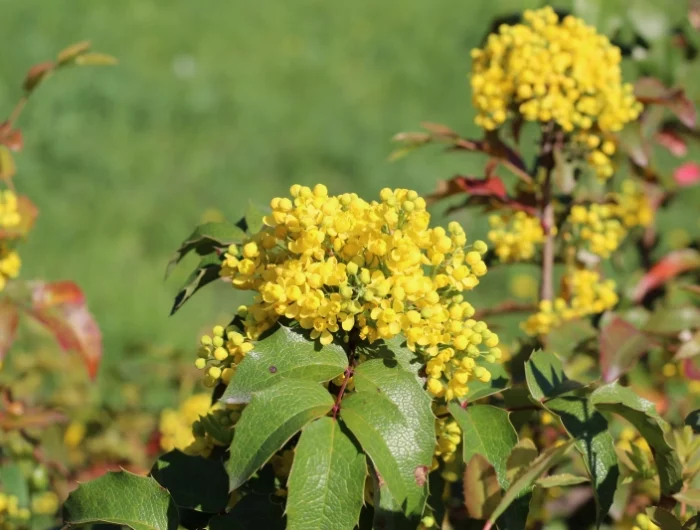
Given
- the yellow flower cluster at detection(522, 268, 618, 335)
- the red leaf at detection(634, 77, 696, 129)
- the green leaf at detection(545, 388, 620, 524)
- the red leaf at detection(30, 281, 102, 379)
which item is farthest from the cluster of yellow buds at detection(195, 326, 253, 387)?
the red leaf at detection(634, 77, 696, 129)

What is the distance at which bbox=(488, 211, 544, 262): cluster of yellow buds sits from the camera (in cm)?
203

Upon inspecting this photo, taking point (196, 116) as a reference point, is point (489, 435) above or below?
above

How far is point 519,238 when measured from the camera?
2.04 meters

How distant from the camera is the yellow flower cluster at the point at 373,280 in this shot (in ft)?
3.65

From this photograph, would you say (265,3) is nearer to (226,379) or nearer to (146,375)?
(146,375)

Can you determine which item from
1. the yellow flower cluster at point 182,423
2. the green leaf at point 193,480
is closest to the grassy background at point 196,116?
the yellow flower cluster at point 182,423

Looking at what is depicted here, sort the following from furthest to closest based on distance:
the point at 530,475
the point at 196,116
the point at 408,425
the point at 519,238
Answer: the point at 196,116 < the point at 519,238 < the point at 408,425 < the point at 530,475

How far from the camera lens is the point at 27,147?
486cm

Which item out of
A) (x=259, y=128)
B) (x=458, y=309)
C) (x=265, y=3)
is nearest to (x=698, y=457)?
(x=458, y=309)

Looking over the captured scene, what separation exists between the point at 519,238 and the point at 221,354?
40.4 inches

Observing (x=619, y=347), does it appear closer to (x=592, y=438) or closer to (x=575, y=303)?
(x=575, y=303)

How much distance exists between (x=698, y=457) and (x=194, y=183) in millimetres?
3875

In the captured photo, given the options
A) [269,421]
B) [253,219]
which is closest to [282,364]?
[269,421]

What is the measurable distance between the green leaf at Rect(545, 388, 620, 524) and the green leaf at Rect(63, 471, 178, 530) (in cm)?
Answer: 51
